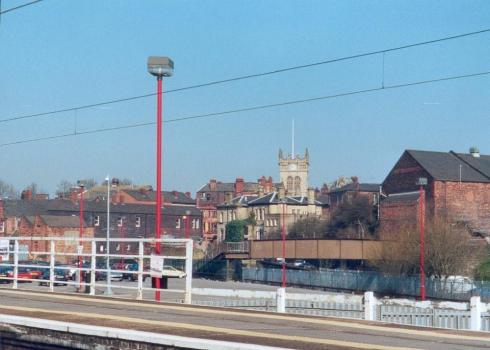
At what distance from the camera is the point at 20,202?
11056 cm

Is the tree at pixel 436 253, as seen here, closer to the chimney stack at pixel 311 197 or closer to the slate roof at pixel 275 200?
the slate roof at pixel 275 200

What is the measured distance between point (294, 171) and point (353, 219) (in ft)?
221

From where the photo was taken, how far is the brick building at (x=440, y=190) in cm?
8712

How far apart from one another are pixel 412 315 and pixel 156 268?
22.7ft

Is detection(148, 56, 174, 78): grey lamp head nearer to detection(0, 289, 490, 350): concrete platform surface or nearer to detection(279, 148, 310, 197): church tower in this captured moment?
detection(0, 289, 490, 350): concrete platform surface

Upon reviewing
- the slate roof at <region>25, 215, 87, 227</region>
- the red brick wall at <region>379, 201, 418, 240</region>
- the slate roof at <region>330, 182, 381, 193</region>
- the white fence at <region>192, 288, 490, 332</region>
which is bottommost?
the white fence at <region>192, 288, 490, 332</region>

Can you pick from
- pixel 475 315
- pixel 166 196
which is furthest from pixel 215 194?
pixel 475 315

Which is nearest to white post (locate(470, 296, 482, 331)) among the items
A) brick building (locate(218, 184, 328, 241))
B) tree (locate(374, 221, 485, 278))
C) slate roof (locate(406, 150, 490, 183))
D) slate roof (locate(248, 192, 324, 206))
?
tree (locate(374, 221, 485, 278))

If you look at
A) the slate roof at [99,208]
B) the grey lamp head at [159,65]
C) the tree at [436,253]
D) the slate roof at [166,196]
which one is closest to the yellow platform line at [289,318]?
the grey lamp head at [159,65]

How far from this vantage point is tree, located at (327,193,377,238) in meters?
97.3

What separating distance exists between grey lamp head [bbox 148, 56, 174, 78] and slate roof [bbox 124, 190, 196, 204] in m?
111

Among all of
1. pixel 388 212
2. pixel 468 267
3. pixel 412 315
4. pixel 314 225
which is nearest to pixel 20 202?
pixel 314 225

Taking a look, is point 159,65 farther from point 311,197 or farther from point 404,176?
point 311,197

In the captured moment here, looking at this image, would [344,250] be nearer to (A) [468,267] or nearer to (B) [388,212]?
(A) [468,267]
